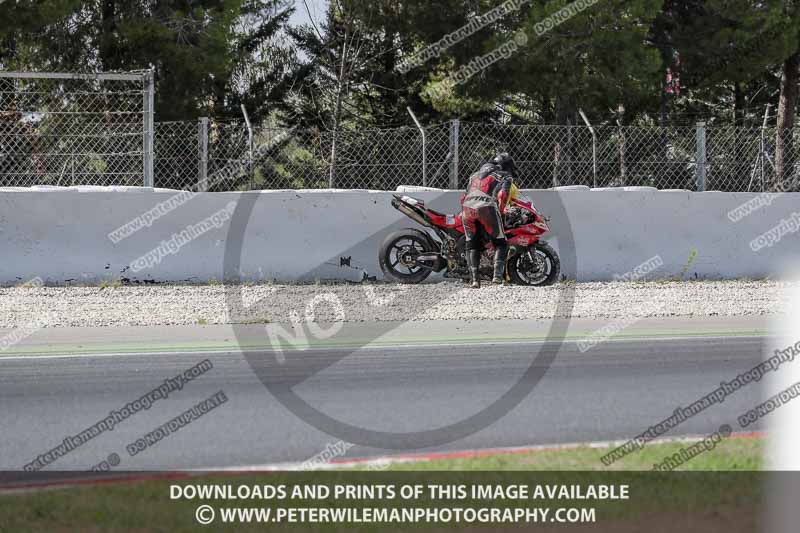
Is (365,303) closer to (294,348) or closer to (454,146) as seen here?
(294,348)

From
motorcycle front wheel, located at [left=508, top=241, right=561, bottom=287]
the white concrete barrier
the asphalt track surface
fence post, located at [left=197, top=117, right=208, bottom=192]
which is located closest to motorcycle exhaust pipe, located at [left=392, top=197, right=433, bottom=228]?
the white concrete barrier

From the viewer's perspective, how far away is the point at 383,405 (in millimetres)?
7148

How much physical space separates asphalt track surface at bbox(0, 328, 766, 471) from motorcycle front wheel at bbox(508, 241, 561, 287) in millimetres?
3174

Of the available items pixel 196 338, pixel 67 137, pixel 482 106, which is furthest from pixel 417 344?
pixel 482 106

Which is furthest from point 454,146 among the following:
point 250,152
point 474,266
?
point 250,152

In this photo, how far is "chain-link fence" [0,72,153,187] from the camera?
13625 millimetres

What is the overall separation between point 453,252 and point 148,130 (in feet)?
12.9

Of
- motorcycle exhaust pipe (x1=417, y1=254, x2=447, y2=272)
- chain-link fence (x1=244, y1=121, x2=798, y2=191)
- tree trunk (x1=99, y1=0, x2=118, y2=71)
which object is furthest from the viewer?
tree trunk (x1=99, y1=0, x2=118, y2=71)

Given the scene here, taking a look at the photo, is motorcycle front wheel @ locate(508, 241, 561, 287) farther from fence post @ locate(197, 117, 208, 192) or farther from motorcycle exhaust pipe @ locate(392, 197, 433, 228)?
fence post @ locate(197, 117, 208, 192)

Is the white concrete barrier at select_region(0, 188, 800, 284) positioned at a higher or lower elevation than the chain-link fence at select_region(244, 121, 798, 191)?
lower

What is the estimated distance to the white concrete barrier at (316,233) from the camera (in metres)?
12.9

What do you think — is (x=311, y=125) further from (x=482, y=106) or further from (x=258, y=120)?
(x=482, y=106)

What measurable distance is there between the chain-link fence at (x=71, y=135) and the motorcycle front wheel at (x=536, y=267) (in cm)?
451

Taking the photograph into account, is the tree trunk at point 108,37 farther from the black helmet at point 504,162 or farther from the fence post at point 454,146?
→ the black helmet at point 504,162
